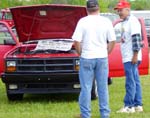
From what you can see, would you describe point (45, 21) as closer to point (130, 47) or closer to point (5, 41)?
point (5, 41)

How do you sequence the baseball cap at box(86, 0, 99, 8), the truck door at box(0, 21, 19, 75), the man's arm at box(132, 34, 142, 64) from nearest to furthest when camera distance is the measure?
the baseball cap at box(86, 0, 99, 8) → the man's arm at box(132, 34, 142, 64) → the truck door at box(0, 21, 19, 75)

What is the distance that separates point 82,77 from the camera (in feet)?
24.4

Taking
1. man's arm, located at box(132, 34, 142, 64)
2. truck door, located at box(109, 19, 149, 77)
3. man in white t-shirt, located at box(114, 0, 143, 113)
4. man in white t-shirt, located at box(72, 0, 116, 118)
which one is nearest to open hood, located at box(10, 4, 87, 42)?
truck door, located at box(109, 19, 149, 77)

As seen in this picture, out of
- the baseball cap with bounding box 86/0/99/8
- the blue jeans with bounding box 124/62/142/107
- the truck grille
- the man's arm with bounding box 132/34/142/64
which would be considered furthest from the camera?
the truck grille

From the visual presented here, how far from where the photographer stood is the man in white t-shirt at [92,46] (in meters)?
7.36

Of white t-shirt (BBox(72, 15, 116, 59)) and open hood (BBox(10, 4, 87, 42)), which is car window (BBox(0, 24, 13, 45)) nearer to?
open hood (BBox(10, 4, 87, 42))

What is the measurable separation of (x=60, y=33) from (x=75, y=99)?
55.3 inches

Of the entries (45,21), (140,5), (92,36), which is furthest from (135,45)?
(140,5)

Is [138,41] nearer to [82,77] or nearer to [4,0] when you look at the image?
[82,77]

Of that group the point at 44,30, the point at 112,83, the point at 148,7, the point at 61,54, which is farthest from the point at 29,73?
the point at 148,7

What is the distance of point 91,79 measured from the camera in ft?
24.5

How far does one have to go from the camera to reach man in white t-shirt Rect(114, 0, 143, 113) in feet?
27.0

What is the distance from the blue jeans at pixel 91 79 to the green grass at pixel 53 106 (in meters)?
0.83

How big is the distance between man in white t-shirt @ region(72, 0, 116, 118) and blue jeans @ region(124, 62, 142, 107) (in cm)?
101
